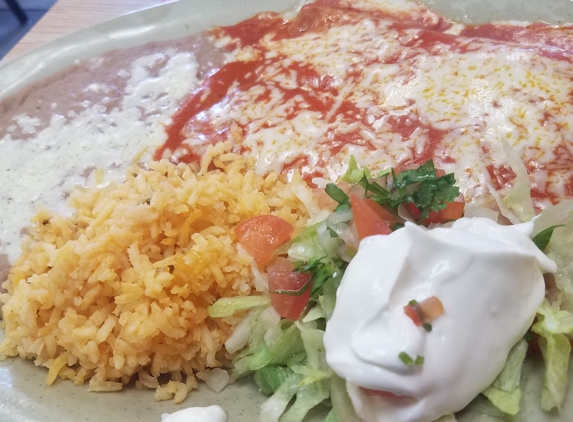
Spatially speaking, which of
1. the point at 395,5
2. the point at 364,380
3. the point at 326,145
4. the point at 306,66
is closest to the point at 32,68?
the point at 306,66

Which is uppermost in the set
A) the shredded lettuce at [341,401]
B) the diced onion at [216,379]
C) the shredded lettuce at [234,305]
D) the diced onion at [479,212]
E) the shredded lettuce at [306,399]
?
the diced onion at [479,212]

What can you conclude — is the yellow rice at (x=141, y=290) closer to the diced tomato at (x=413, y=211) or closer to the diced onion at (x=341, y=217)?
the diced onion at (x=341, y=217)

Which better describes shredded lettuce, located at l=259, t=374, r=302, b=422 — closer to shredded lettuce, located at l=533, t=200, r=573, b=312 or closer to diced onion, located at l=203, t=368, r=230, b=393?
diced onion, located at l=203, t=368, r=230, b=393

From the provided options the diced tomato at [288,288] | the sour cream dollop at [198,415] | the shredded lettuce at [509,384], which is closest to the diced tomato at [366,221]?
the diced tomato at [288,288]

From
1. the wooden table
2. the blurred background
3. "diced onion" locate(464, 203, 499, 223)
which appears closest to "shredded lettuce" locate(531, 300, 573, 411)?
"diced onion" locate(464, 203, 499, 223)

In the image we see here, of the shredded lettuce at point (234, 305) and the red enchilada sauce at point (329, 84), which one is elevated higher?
the red enchilada sauce at point (329, 84)

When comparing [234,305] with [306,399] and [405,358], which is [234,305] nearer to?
[306,399]
